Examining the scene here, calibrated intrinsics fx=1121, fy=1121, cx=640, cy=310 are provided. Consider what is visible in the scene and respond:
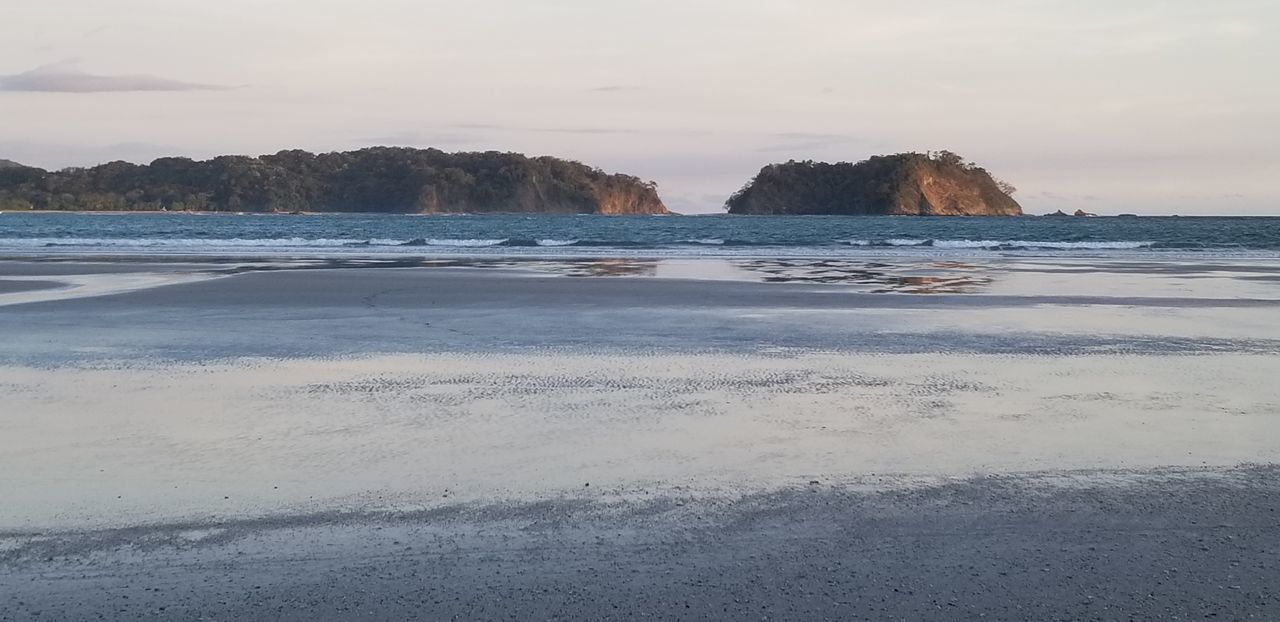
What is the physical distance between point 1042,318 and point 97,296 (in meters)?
13.9

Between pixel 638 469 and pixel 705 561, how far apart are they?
61.0 inches

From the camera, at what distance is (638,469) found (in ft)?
20.2

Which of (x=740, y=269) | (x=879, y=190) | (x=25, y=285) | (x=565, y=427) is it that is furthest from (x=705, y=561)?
(x=879, y=190)

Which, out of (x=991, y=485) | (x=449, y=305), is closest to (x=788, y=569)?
(x=991, y=485)

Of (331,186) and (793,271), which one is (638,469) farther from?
(331,186)

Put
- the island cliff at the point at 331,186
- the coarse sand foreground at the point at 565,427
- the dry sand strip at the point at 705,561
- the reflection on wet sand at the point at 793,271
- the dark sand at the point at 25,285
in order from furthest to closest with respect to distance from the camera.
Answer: the island cliff at the point at 331,186 → the reflection on wet sand at the point at 793,271 → the dark sand at the point at 25,285 → the coarse sand foreground at the point at 565,427 → the dry sand strip at the point at 705,561

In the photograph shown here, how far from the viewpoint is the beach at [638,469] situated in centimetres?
435

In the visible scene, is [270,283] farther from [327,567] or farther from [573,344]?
[327,567]

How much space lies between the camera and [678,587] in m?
4.36

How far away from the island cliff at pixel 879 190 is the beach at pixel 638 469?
125357 millimetres

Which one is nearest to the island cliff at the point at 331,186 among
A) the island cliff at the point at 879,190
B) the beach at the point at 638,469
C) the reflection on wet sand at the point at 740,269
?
the island cliff at the point at 879,190

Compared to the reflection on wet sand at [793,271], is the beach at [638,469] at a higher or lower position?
higher

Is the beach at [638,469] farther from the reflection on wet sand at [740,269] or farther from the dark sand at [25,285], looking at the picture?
the reflection on wet sand at [740,269]

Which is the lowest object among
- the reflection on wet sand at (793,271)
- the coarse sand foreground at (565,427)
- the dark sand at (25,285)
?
the dark sand at (25,285)
